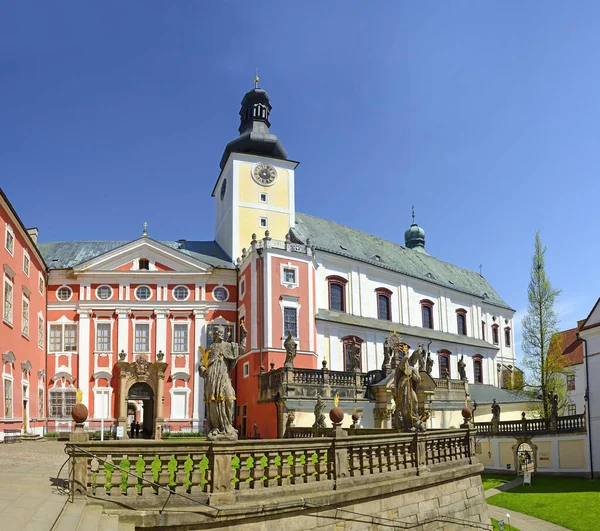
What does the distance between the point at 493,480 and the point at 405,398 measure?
20.1 metres

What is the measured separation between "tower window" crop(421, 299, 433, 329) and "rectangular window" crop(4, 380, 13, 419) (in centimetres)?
3299

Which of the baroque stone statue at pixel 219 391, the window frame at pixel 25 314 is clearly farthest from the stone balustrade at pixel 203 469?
the window frame at pixel 25 314

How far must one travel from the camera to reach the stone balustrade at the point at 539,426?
3406 cm

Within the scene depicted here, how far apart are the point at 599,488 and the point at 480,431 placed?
10.2m

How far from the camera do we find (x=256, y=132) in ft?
147

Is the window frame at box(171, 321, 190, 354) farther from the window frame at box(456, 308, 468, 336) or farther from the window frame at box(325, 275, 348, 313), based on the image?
the window frame at box(456, 308, 468, 336)

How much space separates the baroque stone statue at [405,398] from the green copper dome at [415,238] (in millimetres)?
50725

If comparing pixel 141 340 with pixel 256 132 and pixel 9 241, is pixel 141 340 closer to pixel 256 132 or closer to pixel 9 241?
pixel 9 241

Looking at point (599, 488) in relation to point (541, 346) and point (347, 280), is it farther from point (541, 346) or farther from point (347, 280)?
point (347, 280)

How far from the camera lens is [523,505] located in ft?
87.0

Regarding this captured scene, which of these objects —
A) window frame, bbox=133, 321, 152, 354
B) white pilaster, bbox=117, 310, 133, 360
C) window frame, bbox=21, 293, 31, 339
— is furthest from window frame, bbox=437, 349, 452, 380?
window frame, bbox=21, 293, 31, 339

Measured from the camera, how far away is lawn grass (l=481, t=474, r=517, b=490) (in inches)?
1271

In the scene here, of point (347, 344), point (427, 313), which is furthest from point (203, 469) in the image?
point (427, 313)

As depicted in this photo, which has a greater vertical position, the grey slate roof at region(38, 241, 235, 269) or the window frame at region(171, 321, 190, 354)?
the grey slate roof at region(38, 241, 235, 269)
